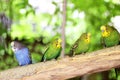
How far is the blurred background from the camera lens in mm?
2939

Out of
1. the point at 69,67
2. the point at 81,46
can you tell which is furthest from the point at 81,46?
the point at 69,67

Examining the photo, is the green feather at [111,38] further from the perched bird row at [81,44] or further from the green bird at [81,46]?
the green bird at [81,46]

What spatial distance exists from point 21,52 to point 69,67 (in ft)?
1.12

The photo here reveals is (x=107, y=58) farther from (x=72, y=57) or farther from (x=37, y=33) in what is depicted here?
(x=37, y=33)

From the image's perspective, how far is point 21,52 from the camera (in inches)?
83.8

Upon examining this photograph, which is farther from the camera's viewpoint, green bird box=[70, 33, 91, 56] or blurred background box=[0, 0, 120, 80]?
blurred background box=[0, 0, 120, 80]

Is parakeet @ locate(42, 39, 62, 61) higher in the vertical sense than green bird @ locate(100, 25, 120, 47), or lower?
lower

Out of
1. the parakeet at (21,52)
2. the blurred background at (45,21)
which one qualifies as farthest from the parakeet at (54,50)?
the blurred background at (45,21)

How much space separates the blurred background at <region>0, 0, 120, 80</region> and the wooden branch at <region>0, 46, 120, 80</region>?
86 cm

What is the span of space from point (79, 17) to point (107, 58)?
1013 mm

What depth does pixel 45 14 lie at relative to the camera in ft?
9.87

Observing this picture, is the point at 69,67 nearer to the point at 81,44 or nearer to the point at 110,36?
the point at 81,44

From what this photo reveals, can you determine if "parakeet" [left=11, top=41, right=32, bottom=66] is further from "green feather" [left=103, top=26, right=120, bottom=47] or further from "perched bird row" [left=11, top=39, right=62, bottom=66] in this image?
"green feather" [left=103, top=26, right=120, bottom=47]

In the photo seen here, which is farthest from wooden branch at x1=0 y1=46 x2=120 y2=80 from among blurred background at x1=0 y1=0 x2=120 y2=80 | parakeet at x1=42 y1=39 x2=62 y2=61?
blurred background at x1=0 y1=0 x2=120 y2=80
